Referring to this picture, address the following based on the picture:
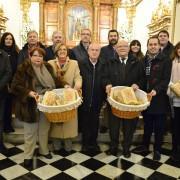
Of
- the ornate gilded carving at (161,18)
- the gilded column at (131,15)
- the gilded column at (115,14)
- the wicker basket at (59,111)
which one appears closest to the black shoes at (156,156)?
the wicker basket at (59,111)

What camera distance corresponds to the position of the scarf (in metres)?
3.01

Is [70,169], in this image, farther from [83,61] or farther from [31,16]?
[31,16]

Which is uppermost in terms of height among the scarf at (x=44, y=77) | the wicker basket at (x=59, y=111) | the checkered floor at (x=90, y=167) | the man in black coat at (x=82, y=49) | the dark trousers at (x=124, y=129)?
the man in black coat at (x=82, y=49)

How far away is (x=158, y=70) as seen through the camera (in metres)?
3.15

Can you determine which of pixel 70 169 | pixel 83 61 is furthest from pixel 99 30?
pixel 70 169

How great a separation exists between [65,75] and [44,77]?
1.04ft

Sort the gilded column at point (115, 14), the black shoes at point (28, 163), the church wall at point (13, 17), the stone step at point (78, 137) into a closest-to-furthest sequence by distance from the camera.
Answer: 1. the black shoes at point (28, 163)
2. the stone step at point (78, 137)
3. the church wall at point (13, 17)
4. the gilded column at point (115, 14)

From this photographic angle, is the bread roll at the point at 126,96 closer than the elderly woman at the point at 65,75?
Yes

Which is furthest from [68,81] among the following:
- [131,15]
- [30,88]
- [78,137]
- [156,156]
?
[131,15]

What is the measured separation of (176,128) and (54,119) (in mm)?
1516

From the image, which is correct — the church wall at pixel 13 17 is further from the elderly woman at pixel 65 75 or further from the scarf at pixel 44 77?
the scarf at pixel 44 77

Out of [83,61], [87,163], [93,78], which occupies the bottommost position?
[87,163]

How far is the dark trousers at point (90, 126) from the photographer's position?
341 cm

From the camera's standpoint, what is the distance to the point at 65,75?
10.7ft
